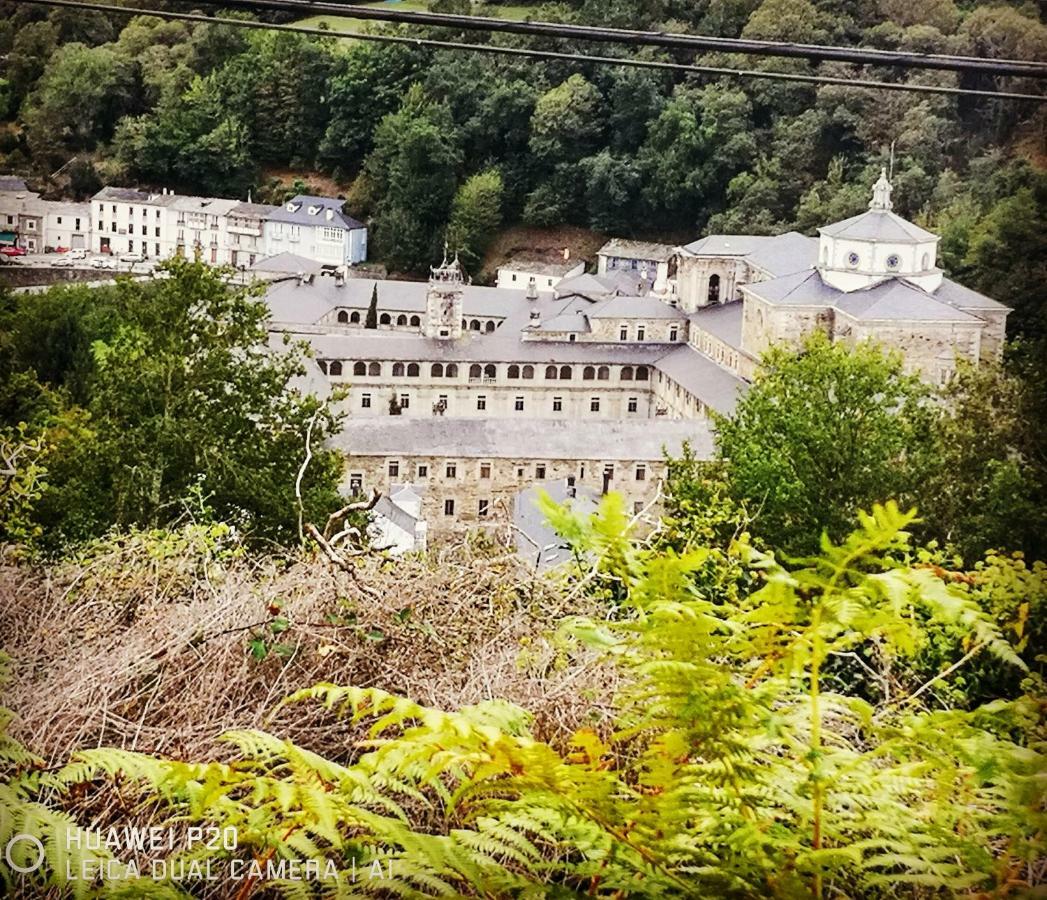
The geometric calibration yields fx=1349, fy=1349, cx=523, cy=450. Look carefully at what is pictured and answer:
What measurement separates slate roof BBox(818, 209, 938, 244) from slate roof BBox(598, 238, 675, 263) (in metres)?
1.18

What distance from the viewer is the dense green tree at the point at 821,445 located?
13.5 feet

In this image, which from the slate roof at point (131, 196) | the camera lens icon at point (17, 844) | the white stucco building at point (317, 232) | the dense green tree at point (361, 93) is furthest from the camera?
the white stucco building at point (317, 232)

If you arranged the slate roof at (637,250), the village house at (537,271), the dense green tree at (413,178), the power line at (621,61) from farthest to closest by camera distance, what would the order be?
1. the slate roof at (637,250)
2. the village house at (537,271)
3. the dense green tree at (413,178)
4. the power line at (621,61)

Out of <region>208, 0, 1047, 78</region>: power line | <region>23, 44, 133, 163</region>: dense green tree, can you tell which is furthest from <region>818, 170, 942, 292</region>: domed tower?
<region>208, 0, 1047, 78</region>: power line

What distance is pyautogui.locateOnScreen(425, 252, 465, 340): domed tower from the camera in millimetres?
8992

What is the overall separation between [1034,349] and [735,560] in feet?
10.7

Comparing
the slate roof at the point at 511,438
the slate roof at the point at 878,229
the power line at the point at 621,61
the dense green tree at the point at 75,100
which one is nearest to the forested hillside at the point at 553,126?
the dense green tree at the point at 75,100

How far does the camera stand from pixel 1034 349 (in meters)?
5.27

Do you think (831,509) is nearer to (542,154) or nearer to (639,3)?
(639,3)

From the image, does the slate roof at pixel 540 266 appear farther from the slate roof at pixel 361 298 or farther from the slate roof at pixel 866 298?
the slate roof at pixel 866 298

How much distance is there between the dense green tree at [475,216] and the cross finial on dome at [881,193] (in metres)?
2.91

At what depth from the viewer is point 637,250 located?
35.8ft

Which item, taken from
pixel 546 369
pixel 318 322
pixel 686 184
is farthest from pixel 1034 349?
pixel 318 322

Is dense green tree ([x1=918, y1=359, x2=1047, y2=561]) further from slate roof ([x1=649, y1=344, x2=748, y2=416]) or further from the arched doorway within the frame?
the arched doorway
